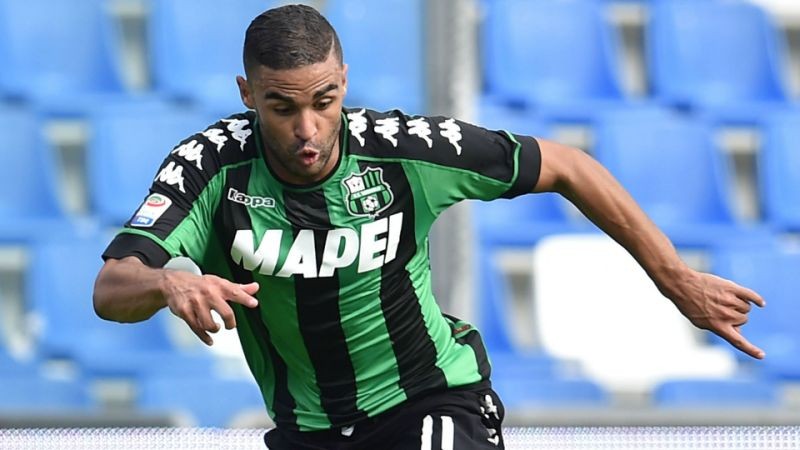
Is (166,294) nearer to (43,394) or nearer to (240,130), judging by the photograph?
(240,130)

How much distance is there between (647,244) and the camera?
3494mm

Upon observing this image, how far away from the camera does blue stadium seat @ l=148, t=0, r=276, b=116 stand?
27.2ft

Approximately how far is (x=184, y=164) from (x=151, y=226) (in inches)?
8.2

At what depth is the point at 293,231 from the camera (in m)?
3.37

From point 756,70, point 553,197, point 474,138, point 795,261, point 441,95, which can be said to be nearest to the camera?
point 474,138

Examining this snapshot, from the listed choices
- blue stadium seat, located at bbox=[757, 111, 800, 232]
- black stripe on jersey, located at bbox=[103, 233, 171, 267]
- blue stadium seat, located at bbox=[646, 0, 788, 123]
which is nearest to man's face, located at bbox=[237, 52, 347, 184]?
black stripe on jersey, located at bbox=[103, 233, 171, 267]

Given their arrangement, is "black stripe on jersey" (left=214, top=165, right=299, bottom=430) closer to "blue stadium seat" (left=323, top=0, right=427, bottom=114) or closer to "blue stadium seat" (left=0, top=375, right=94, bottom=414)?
"blue stadium seat" (left=0, top=375, right=94, bottom=414)

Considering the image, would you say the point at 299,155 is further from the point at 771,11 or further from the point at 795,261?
the point at 771,11

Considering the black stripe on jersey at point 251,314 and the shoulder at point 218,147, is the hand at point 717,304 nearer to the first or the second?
the black stripe on jersey at point 251,314

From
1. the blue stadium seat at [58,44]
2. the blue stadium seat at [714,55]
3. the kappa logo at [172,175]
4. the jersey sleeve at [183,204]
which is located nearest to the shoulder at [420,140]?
the jersey sleeve at [183,204]

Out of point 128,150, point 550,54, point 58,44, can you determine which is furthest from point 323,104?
point 550,54

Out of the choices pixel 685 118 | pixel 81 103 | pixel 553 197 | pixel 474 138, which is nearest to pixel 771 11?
pixel 685 118

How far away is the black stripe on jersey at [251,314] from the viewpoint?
334 centimetres

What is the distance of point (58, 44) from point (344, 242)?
548cm
